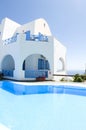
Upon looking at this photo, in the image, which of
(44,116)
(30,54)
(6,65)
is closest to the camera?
(44,116)

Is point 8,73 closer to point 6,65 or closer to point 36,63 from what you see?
point 6,65

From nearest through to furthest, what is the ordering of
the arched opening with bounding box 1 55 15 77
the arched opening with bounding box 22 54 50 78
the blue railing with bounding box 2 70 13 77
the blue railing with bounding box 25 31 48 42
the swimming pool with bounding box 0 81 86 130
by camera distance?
the swimming pool with bounding box 0 81 86 130 → the blue railing with bounding box 25 31 48 42 → the blue railing with bounding box 2 70 13 77 → the arched opening with bounding box 22 54 50 78 → the arched opening with bounding box 1 55 15 77

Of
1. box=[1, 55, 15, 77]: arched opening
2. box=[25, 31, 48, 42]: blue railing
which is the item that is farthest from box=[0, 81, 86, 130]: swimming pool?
box=[1, 55, 15, 77]: arched opening

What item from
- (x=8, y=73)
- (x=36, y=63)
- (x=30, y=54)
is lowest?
(x=8, y=73)

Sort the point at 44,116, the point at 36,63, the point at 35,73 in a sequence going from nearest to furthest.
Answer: the point at 44,116
the point at 35,73
the point at 36,63

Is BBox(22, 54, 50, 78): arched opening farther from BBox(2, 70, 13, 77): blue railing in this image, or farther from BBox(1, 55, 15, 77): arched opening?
BBox(1, 55, 15, 77): arched opening

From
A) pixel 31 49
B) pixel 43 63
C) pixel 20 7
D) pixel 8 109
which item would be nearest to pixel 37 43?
pixel 31 49

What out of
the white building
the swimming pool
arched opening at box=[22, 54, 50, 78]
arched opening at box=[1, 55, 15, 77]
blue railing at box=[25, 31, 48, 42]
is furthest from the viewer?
arched opening at box=[1, 55, 15, 77]

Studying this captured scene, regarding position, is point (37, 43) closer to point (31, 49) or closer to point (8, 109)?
point (31, 49)

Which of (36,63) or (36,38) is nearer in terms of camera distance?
(36,38)

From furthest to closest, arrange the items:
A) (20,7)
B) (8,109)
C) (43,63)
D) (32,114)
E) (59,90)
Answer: (43,63)
(20,7)
(59,90)
(8,109)
(32,114)

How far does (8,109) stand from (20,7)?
45.5 feet

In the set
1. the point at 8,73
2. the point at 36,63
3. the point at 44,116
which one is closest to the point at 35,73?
the point at 36,63

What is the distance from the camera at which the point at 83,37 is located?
24406 mm
